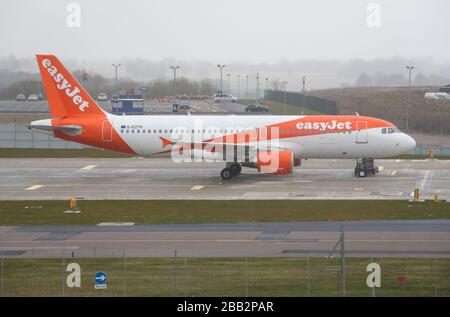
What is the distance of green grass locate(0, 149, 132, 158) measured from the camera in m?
88.6

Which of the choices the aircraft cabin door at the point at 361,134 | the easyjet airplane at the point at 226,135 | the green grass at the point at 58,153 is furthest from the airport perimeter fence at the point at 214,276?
the green grass at the point at 58,153

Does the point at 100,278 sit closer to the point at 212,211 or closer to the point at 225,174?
the point at 212,211

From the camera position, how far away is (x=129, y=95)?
14500 cm

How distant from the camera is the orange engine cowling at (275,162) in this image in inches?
2554

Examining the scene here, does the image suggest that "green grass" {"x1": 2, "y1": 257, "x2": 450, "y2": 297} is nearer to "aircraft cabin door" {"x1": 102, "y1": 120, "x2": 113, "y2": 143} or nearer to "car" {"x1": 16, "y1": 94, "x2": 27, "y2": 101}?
"aircraft cabin door" {"x1": 102, "y1": 120, "x2": 113, "y2": 143}

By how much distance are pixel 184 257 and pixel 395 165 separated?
135ft

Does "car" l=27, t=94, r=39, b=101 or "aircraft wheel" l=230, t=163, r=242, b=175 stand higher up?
"car" l=27, t=94, r=39, b=101

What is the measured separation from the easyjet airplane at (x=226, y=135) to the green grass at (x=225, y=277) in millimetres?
27292

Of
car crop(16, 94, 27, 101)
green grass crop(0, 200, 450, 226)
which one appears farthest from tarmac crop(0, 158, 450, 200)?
car crop(16, 94, 27, 101)

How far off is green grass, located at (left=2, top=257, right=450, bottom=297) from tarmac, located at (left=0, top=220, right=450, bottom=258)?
1899 millimetres

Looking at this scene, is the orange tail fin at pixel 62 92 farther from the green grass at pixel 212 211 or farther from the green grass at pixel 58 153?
the green grass at pixel 58 153
